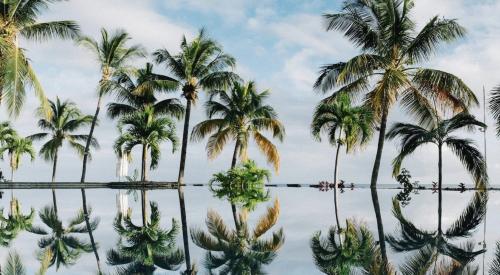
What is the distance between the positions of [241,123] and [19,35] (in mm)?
15056

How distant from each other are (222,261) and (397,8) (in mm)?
19206

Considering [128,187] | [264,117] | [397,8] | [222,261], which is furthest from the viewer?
[128,187]

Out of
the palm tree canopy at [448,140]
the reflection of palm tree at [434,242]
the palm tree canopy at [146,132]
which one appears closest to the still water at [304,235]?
the reflection of palm tree at [434,242]

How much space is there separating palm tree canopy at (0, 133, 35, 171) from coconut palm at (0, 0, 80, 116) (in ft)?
76.0

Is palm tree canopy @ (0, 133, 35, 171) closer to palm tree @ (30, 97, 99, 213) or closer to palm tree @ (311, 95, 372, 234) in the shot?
palm tree @ (30, 97, 99, 213)

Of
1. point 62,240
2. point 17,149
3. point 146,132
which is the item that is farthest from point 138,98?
point 62,240

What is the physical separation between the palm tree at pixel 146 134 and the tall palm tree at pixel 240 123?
2987 millimetres

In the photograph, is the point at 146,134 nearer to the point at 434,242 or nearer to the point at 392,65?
the point at 392,65

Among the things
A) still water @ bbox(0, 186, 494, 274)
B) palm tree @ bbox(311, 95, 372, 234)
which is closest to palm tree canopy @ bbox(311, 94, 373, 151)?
palm tree @ bbox(311, 95, 372, 234)

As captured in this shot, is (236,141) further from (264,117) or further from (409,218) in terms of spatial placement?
(409,218)

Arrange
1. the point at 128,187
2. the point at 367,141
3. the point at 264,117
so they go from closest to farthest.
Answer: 1. the point at 367,141
2. the point at 264,117
3. the point at 128,187

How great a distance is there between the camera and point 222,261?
768 cm

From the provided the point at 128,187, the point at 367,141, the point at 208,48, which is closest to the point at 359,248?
the point at 367,141

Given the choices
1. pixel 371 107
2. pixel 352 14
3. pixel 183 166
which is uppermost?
pixel 352 14
